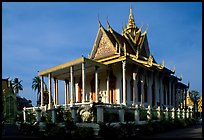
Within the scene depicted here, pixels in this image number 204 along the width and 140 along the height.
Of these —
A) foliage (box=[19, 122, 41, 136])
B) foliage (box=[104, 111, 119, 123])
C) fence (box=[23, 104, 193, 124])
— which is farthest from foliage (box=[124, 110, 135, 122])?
foliage (box=[19, 122, 41, 136])

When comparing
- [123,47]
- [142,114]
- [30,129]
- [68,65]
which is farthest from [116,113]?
[123,47]

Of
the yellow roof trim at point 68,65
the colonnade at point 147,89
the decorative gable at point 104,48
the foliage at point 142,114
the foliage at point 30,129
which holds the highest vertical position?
the decorative gable at point 104,48

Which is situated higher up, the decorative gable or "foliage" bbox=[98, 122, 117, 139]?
the decorative gable

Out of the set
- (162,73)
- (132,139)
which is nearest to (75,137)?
(132,139)

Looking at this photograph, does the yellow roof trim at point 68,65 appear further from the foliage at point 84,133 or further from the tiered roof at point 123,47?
the foliage at point 84,133

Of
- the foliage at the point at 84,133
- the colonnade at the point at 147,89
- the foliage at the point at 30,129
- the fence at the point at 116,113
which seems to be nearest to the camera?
the foliage at the point at 84,133

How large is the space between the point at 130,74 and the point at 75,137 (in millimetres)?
10479

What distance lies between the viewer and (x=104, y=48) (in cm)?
2372

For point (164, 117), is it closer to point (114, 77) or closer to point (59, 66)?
point (114, 77)

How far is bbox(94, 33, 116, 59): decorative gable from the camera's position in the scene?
23000 millimetres

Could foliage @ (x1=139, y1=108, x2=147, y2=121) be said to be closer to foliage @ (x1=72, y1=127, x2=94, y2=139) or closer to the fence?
the fence

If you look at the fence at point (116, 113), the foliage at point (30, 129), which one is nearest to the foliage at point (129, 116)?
the fence at point (116, 113)

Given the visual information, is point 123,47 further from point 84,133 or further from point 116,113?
point 84,133

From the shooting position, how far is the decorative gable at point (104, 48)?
75.5 ft
